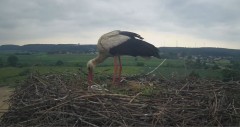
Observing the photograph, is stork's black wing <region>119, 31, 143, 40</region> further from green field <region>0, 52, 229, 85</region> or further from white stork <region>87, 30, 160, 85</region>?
green field <region>0, 52, 229, 85</region>

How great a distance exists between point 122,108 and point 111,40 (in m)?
2.77

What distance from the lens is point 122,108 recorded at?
12.9ft

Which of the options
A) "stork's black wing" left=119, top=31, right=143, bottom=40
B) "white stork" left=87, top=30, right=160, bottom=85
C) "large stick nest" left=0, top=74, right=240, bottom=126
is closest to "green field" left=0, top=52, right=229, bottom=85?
"white stork" left=87, top=30, right=160, bottom=85

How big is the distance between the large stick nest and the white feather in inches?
72.0

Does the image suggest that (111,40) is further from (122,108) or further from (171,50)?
(171,50)

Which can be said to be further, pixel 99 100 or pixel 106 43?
pixel 106 43

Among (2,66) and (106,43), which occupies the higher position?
(106,43)

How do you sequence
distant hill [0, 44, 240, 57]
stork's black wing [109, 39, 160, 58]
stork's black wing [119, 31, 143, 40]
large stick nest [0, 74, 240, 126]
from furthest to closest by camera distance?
distant hill [0, 44, 240, 57]
stork's black wing [119, 31, 143, 40]
stork's black wing [109, 39, 160, 58]
large stick nest [0, 74, 240, 126]

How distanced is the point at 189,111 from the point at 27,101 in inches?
88.8

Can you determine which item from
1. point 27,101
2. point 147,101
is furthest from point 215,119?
point 27,101

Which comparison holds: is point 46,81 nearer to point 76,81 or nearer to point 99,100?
point 76,81

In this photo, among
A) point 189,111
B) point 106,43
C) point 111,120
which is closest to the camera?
point 111,120

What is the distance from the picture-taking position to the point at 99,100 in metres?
4.08

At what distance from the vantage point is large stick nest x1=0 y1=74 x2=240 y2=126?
3.78m
